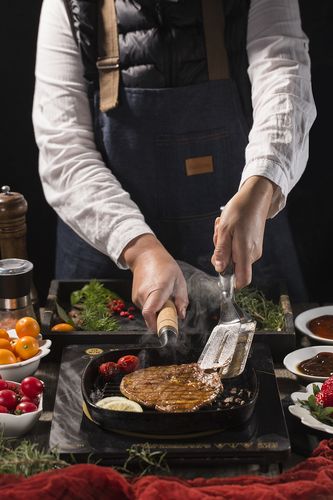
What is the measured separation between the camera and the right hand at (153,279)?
2445mm

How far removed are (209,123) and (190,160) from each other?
143 millimetres

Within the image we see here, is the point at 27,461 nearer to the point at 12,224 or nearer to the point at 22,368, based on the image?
the point at 22,368

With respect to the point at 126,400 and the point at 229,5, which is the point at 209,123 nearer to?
the point at 229,5

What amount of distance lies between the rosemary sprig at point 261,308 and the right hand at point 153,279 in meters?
0.29

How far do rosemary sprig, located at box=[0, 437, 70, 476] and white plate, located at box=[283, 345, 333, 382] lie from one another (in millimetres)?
720

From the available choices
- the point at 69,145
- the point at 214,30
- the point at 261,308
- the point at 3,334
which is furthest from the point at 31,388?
the point at 214,30

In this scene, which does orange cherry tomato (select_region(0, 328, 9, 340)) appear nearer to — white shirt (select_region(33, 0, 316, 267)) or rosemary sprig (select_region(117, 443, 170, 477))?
white shirt (select_region(33, 0, 316, 267))

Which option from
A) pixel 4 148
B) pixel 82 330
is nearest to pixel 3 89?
pixel 4 148

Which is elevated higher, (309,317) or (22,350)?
(22,350)

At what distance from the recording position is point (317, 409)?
7.09 ft

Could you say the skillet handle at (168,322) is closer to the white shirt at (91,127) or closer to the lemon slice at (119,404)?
the lemon slice at (119,404)

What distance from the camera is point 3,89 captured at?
4016 mm

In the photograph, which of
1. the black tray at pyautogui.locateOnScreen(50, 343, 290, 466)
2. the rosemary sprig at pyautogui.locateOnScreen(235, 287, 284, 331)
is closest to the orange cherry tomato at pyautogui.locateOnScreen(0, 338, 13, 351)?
the black tray at pyautogui.locateOnScreen(50, 343, 290, 466)

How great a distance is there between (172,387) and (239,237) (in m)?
0.48
